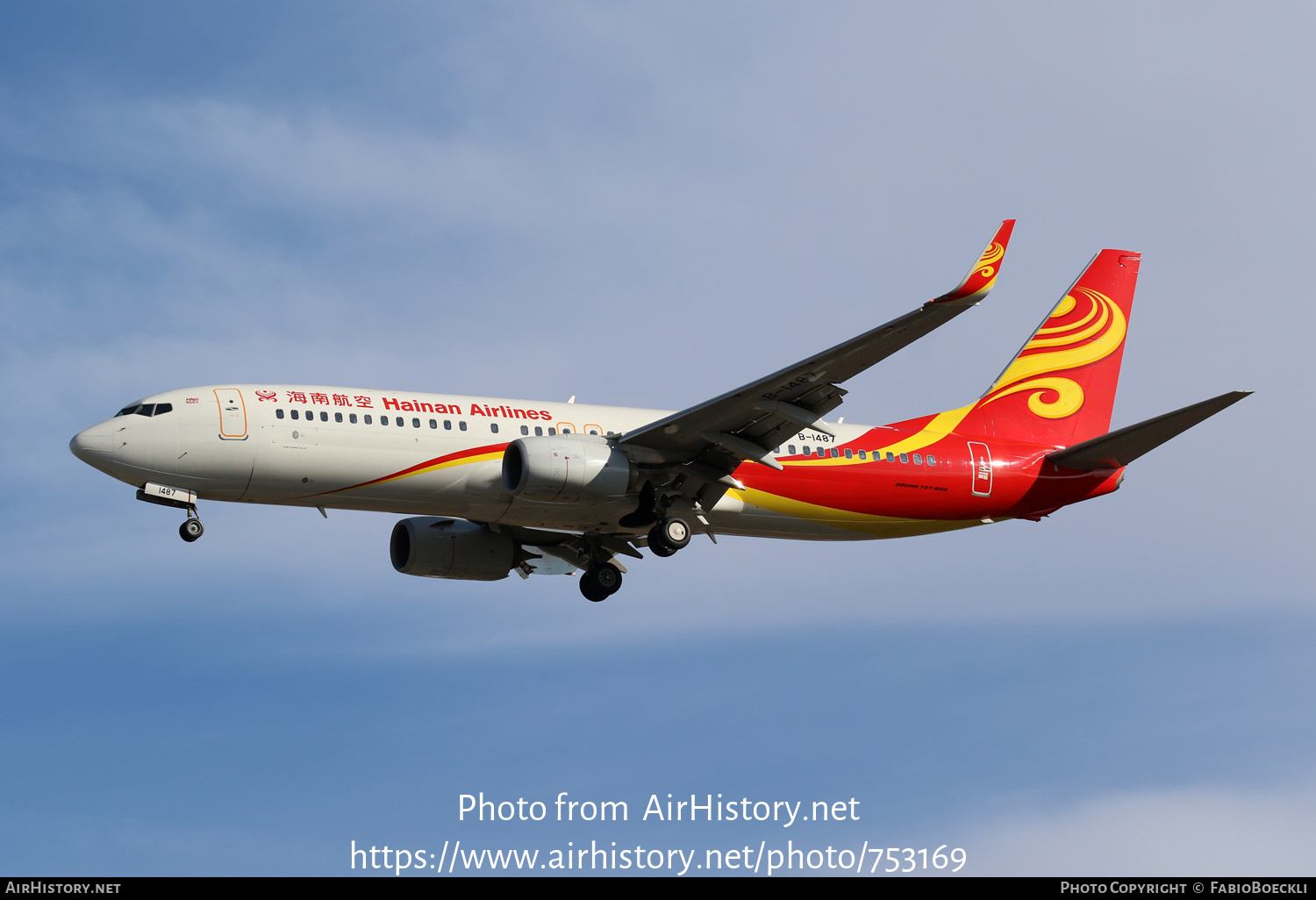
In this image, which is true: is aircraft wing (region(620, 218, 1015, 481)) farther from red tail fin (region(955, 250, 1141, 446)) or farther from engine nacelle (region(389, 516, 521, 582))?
red tail fin (region(955, 250, 1141, 446))

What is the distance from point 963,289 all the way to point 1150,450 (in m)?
12.5

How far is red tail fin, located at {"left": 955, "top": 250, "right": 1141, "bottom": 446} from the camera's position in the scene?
130 feet

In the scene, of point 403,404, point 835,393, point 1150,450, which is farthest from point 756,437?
point 1150,450

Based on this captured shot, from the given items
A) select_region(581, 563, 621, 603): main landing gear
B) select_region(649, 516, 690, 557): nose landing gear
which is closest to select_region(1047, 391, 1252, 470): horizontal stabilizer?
select_region(649, 516, 690, 557): nose landing gear

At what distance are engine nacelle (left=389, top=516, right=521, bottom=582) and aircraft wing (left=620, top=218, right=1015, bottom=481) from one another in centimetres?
646

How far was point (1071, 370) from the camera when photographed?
136 feet

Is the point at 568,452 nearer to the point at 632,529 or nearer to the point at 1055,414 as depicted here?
the point at 632,529

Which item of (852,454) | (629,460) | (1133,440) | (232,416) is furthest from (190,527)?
(1133,440)

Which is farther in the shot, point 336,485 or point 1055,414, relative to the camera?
point 1055,414

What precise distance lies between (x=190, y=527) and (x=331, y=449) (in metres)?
3.49

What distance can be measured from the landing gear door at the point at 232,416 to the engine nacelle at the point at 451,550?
7272 millimetres

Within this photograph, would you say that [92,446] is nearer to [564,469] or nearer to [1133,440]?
[564,469]

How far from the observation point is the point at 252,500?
32250 millimetres

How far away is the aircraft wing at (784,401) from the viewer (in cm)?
2681
